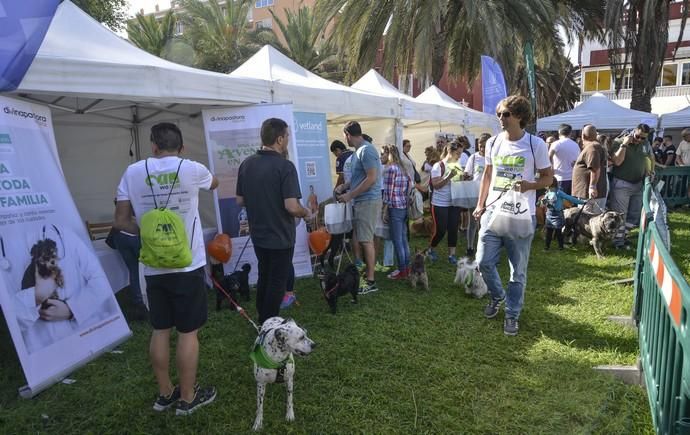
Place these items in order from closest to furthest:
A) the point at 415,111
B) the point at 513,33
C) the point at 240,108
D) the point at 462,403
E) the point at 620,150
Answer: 1. the point at 462,403
2. the point at 240,108
3. the point at 620,150
4. the point at 415,111
5. the point at 513,33

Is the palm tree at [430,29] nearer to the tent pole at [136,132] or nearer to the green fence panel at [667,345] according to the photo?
the tent pole at [136,132]

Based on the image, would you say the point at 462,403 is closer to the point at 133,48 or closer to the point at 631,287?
the point at 631,287

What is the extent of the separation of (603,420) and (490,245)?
5.06 ft

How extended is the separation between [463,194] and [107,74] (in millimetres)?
4159

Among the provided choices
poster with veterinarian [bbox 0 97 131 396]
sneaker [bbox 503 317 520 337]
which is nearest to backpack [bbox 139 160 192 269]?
poster with veterinarian [bbox 0 97 131 396]

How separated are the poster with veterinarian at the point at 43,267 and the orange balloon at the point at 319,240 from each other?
2.40m

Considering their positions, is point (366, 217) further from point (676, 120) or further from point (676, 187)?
point (676, 120)

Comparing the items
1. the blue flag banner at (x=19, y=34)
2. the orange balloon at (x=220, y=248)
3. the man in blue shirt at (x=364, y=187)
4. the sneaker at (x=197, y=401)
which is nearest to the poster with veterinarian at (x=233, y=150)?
the orange balloon at (x=220, y=248)

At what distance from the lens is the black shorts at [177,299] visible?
2701 millimetres

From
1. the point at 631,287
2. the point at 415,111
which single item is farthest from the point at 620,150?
the point at 415,111

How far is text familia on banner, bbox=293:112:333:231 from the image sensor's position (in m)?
6.25

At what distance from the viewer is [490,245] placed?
394 cm

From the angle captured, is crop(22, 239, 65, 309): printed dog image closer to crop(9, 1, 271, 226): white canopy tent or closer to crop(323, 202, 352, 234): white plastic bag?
crop(9, 1, 271, 226): white canopy tent

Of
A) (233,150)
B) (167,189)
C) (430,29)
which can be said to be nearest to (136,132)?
A: (233,150)
